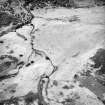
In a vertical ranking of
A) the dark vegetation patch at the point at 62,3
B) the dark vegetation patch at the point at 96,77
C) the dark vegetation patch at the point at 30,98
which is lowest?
the dark vegetation patch at the point at 30,98

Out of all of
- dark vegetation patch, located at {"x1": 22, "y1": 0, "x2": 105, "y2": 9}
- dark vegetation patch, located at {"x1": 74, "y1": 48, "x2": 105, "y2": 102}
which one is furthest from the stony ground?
dark vegetation patch, located at {"x1": 22, "y1": 0, "x2": 105, "y2": 9}

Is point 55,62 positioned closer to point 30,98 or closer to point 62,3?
point 30,98

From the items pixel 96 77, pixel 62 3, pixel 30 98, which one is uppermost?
pixel 62 3

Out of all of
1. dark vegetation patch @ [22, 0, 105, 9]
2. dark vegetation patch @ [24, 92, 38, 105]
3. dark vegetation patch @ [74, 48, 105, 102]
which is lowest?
dark vegetation patch @ [24, 92, 38, 105]

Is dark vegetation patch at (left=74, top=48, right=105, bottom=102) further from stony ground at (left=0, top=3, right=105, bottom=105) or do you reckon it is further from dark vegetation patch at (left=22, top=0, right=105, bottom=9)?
dark vegetation patch at (left=22, top=0, right=105, bottom=9)

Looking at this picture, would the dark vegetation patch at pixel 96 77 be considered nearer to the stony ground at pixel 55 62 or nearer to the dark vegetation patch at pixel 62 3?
the stony ground at pixel 55 62

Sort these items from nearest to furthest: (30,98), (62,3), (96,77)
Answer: (30,98) < (96,77) < (62,3)

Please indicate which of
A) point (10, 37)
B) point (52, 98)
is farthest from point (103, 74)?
point (10, 37)

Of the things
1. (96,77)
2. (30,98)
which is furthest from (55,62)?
(30,98)

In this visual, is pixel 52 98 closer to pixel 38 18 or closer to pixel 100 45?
pixel 100 45

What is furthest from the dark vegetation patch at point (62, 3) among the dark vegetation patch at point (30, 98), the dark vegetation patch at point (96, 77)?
the dark vegetation patch at point (30, 98)
